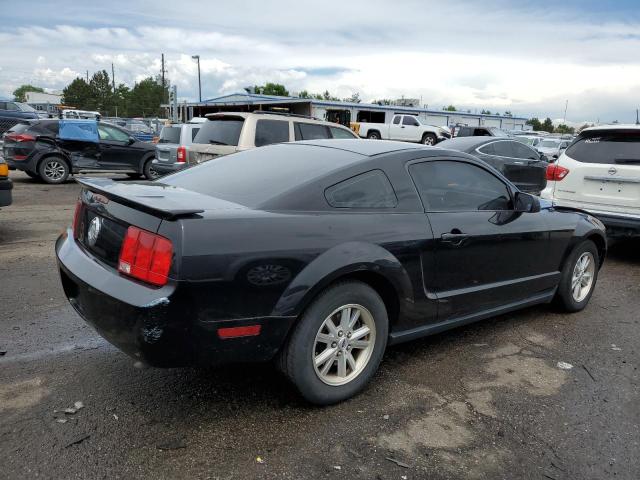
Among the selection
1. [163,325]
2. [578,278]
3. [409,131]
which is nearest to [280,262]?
[163,325]

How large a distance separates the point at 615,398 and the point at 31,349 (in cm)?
386

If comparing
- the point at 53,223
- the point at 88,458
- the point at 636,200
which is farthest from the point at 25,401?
the point at 636,200

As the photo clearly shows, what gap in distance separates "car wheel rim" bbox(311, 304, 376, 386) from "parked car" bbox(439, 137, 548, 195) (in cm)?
761

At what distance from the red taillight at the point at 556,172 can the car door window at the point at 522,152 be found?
446 cm

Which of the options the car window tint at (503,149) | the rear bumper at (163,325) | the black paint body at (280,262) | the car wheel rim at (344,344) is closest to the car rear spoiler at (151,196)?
the black paint body at (280,262)

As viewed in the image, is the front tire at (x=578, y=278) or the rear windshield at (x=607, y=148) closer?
the front tire at (x=578, y=278)

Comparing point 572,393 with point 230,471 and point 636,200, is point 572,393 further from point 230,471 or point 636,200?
point 636,200

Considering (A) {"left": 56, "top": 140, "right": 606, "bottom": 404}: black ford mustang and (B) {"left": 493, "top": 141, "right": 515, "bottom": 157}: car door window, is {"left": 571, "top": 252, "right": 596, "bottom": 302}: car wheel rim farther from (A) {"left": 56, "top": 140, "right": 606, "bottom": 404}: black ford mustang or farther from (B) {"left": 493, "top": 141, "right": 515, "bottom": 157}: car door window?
(B) {"left": 493, "top": 141, "right": 515, "bottom": 157}: car door window

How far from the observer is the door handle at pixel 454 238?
138 inches

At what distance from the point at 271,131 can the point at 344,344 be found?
6.72 m

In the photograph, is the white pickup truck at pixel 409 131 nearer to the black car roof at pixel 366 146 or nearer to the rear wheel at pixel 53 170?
the rear wheel at pixel 53 170

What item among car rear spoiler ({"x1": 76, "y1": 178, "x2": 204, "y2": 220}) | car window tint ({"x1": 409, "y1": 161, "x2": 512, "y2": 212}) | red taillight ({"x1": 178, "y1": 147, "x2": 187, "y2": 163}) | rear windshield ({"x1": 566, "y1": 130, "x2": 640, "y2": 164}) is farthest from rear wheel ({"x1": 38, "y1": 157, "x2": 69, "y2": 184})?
car window tint ({"x1": 409, "y1": 161, "x2": 512, "y2": 212})

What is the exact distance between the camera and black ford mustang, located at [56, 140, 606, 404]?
2576 mm

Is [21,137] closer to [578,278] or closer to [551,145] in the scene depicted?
[578,278]
